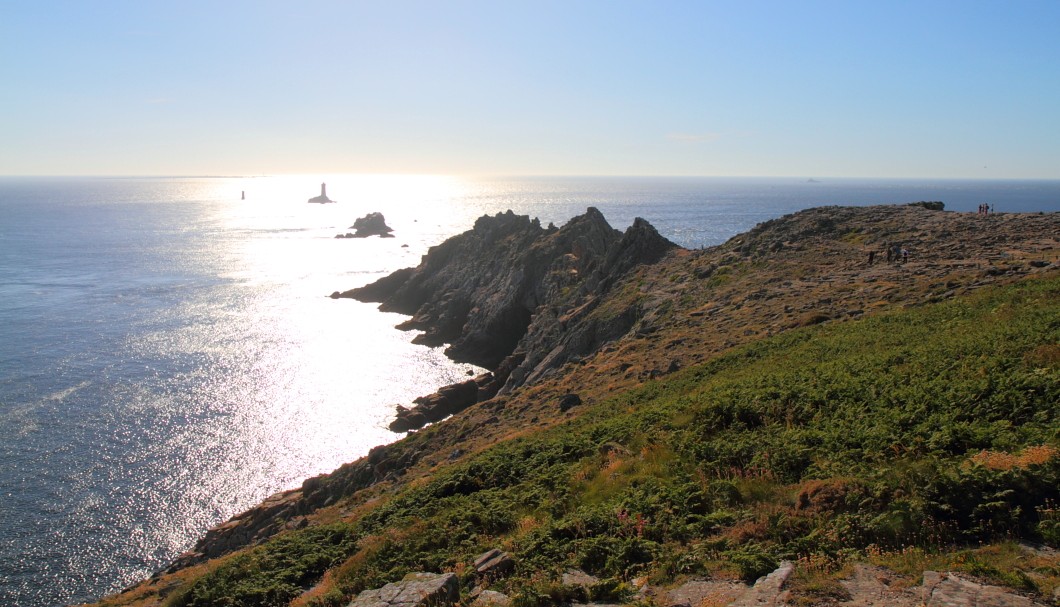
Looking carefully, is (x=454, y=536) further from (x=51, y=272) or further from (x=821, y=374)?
(x=51, y=272)

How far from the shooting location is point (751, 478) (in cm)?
1409

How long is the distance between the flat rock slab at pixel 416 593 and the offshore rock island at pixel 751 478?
0.06m

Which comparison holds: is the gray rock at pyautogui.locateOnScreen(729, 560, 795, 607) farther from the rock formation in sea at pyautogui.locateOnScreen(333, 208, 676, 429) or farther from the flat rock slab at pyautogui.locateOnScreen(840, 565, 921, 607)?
the rock formation in sea at pyautogui.locateOnScreen(333, 208, 676, 429)

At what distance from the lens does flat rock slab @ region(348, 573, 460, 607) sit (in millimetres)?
11695

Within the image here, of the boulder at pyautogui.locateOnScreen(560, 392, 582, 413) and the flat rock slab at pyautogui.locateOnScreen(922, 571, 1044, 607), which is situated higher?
the flat rock slab at pyautogui.locateOnScreen(922, 571, 1044, 607)

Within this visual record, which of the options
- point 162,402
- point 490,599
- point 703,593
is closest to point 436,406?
point 162,402

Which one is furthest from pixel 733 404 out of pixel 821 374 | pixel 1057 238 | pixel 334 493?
pixel 1057 238

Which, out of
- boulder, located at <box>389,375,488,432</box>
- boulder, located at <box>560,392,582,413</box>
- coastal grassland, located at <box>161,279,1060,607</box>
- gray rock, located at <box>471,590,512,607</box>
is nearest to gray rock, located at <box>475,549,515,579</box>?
coastal grassland, located at <box>161,279,1060,607</box>

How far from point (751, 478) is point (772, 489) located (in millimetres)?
707

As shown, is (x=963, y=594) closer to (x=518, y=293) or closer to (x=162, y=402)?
(x=162, y=402)

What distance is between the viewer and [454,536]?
1527cm

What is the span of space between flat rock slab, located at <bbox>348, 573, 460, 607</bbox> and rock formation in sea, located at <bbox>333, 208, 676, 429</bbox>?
33.5 metres

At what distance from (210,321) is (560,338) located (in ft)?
174

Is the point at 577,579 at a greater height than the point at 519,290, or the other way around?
the point at 577,579
